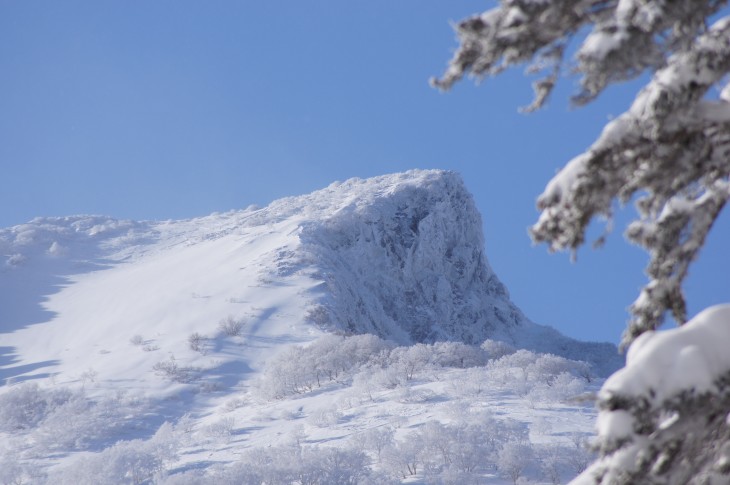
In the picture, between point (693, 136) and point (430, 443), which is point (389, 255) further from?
point (693, 136)

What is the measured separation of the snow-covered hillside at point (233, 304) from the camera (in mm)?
40469

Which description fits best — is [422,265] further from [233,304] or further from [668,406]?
[668,406]

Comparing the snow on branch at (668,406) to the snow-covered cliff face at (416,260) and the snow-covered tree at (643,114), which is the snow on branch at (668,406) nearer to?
the snow-covered tree at (643,114)

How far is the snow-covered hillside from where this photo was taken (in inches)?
1593

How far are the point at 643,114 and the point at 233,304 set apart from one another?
60.8 m

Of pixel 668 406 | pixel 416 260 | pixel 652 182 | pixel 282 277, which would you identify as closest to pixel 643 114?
pixel 652 182

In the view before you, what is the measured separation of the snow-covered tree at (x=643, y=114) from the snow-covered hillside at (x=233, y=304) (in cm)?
2566

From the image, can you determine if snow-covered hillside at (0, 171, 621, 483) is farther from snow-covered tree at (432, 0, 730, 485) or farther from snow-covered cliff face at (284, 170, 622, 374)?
snow-covered tree at (432, 0, 730, 485)

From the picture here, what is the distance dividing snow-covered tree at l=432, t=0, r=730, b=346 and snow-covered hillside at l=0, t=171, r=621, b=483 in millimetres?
25658

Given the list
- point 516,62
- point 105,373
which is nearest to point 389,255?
point 105,373

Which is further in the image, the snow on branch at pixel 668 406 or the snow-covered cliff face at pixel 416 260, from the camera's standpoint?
the snow-covered cliff face at pixel 416 260

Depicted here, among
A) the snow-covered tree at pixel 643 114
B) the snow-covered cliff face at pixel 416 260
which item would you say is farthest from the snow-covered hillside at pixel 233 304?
the snow-covered tree at pixel 643 114

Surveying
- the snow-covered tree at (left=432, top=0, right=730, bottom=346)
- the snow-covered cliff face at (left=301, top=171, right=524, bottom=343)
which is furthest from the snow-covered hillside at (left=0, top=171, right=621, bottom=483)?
the snow-covered tree at (left=432, top=0, right=730, bottom=346)

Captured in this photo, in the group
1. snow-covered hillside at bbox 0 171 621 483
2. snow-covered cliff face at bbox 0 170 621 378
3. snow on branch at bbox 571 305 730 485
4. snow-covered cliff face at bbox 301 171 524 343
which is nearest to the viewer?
snow on branch at bbox 571 305 730 485
